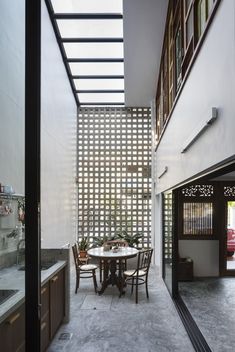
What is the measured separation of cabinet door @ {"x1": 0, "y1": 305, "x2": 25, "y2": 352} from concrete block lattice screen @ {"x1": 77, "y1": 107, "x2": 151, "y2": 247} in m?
5.38

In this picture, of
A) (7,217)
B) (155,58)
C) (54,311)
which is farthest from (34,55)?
(155,58)

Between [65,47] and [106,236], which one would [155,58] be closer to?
[65,47]

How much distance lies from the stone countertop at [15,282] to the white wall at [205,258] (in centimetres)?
332

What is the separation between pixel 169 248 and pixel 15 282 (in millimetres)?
3174

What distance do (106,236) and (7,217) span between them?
14.6 feet

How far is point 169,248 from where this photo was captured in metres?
5.08

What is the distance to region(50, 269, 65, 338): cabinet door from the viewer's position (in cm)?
313

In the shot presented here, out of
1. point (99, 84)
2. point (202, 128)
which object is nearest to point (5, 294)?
point (202, 128)

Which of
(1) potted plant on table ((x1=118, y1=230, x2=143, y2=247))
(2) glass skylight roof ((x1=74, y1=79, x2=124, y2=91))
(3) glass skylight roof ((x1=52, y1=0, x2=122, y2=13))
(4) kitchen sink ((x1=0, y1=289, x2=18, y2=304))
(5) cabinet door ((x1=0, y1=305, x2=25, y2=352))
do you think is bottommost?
(1) potted plant on table ((x1=118, y1=230, x2=143, y2=247))

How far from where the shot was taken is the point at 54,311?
322cm

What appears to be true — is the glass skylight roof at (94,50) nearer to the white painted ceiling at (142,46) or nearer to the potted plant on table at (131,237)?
the white painted ceiling at (142,46)

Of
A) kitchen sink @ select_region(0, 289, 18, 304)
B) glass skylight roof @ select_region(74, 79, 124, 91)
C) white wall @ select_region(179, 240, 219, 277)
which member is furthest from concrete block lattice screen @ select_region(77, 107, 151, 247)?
kitchen sink @ select_region(0, 289, 18, 304)

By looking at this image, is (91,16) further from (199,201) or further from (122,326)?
(122,326)

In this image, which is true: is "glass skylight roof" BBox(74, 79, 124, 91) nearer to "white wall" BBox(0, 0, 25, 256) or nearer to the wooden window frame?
the wooden window frame
